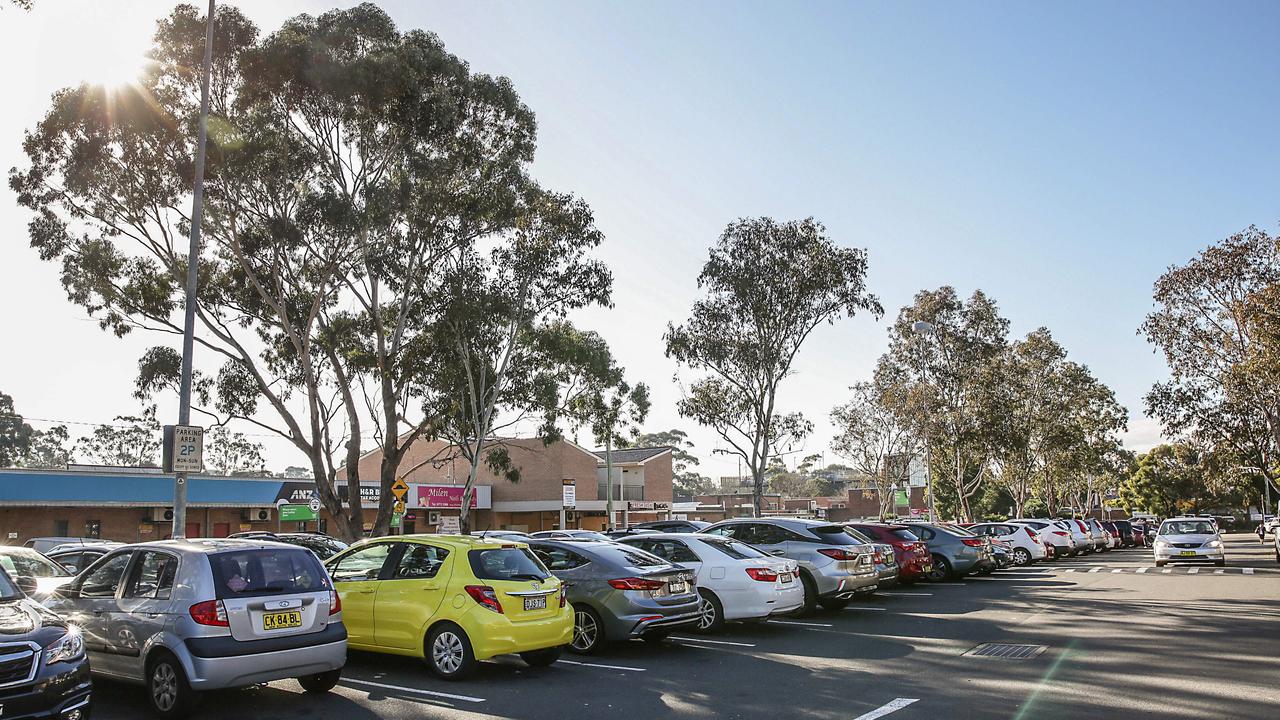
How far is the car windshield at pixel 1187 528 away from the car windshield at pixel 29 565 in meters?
28.4

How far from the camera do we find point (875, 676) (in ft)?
32.1

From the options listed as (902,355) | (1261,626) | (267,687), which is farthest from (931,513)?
(267,687)

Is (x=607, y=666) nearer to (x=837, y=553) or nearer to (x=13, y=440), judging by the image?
(x=837, y=553)

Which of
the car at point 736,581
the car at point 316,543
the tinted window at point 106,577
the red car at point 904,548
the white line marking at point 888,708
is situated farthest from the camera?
the red car at point 904,548

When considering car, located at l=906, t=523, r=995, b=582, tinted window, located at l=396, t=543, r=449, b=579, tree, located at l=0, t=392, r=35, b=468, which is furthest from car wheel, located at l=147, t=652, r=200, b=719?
tree, located at l=0, t=392, r=35, b=468

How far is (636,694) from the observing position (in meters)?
9.09

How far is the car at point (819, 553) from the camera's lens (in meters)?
15.4

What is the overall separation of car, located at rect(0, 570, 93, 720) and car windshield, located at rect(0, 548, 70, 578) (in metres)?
4.20

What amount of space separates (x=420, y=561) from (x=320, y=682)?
1600 millimetres

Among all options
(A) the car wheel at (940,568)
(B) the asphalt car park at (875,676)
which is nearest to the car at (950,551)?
(A) the car wheel at (940,568)

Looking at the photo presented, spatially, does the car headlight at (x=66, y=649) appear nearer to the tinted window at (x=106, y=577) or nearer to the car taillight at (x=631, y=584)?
the tinted window at (x=106, y=577)

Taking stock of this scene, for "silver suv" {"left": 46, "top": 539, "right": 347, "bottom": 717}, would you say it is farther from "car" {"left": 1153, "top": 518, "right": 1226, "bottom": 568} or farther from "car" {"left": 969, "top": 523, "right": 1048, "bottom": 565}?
"car" {"left": 1153, "top": 518, "right": 1226, "bottom": 568}

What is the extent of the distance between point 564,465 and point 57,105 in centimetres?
3154

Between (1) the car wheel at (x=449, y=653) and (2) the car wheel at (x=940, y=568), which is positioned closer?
(1) the car wheel at (x=449, y=653)
